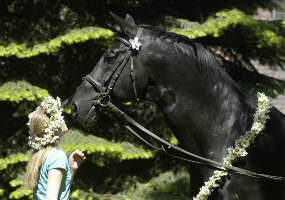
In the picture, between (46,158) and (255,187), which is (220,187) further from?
(46,158)

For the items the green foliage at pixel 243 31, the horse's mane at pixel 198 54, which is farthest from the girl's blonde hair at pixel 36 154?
the green foliage at pixel 243 31

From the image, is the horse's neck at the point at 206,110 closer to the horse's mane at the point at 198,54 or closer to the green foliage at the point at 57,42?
the horse's mane at the point at 198,54

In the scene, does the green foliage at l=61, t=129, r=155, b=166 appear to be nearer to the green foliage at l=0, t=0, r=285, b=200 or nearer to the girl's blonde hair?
the green foliage at l=0, t=0, r=285, b=200

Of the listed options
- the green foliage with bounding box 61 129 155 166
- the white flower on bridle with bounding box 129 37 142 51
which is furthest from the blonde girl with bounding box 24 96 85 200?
the green foliage with bounding box 61 129 155 166

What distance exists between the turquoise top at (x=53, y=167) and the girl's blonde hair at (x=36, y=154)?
0.04 metres

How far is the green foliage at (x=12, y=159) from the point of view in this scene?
18.0 ft

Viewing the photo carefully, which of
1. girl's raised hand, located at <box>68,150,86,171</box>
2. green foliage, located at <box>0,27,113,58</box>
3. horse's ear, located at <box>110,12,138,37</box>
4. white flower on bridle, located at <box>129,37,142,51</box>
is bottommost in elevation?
girl's raised hand, located at <box>68,150,86,171</box>

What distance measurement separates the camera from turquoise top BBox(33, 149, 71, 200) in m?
2.49

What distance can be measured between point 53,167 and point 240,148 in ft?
4.13

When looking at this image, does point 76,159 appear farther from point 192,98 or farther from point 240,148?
point 240,148

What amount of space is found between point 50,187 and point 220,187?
1155 millimetres

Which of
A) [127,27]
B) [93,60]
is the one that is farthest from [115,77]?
[93,60]

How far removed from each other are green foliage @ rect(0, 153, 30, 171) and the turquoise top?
314 cm

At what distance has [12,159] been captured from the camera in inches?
221
